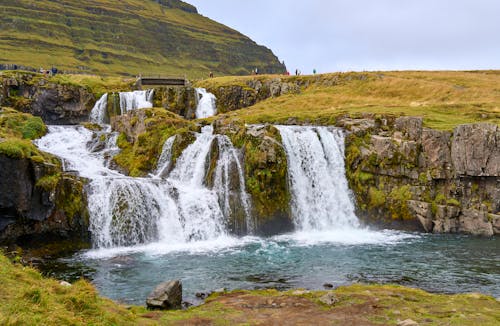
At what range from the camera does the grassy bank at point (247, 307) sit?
37.8ft

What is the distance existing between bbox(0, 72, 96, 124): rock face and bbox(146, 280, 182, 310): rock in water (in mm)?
48620

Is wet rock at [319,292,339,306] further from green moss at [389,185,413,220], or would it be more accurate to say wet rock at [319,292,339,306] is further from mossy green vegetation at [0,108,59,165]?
green moss at [389,185,413,220]

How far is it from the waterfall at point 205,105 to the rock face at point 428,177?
26.6 metres

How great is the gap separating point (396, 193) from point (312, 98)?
2623 centimetres

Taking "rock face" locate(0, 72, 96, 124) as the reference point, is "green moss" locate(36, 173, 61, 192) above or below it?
below

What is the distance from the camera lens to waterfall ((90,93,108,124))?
192 feet

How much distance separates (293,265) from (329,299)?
950 centimetres

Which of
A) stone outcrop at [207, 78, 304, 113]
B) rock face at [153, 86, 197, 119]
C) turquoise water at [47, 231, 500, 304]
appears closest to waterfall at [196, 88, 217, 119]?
rock face at [153, 86, 197, 119]

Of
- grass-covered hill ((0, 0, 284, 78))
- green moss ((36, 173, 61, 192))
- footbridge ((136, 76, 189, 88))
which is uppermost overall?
grass-covered hill ((0, 0, 284, 78))

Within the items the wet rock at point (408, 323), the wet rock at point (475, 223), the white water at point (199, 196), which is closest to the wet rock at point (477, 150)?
the wet rock at point (475, 223)

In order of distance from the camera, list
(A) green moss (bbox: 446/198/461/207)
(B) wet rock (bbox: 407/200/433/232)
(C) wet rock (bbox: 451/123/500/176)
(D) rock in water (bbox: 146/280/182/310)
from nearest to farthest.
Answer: (D) rock in water (bbox: 146/280/182/310), (C) wet rock (bbox: 451/123/500/176), (B) wet rock (bbox: 407/200/433/232), (A) green moss (bbox: 446/198/461/207)

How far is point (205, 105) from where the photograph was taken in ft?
209

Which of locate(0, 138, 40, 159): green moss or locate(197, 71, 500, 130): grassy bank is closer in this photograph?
locate(0, 138, 40, 159): green moss

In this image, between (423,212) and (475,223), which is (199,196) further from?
(475,223)
